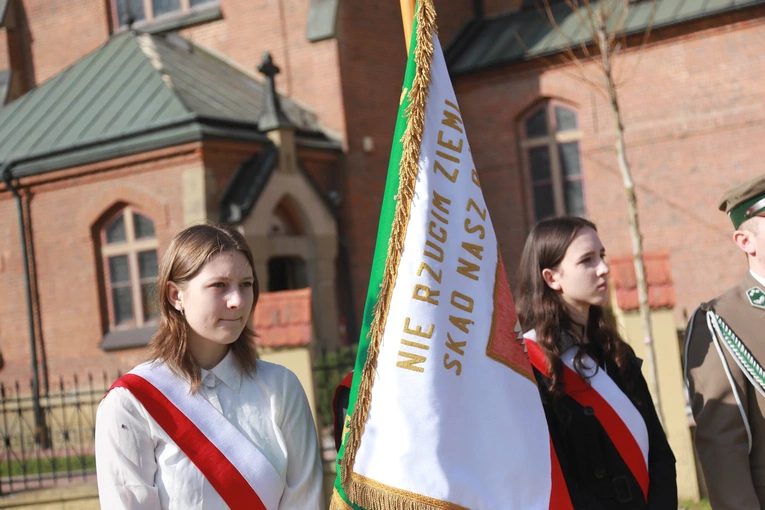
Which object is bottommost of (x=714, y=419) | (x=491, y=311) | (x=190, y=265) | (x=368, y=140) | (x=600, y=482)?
(x=600, y=482)

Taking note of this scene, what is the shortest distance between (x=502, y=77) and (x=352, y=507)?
48.3 feet

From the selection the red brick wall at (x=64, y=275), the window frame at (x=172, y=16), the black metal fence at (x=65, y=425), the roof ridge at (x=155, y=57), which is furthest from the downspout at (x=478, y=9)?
the black metal fence at (x=65, y=425)

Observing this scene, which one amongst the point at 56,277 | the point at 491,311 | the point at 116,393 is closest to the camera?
the point at 116,393

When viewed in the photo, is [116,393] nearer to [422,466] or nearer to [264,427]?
[264,427]

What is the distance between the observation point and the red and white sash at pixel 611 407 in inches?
123

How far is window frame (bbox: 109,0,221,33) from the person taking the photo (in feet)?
54.9

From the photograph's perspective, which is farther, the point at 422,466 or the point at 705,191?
the point at 705,191

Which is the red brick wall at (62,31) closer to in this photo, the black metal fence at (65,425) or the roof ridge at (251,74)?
the roof ridge at (251,74)

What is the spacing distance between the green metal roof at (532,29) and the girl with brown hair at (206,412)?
1259 centimetres

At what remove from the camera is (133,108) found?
14055 mm

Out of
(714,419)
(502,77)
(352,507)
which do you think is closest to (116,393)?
(352,507)

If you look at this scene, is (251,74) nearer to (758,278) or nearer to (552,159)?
(552,159)

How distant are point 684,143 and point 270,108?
6.74m

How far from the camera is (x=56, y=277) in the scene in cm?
1436
